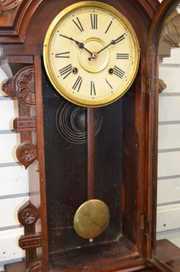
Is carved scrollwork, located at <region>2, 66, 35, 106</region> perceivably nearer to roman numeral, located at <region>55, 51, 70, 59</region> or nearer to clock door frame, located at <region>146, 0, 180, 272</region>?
roman numeral, located at <region>55, 51, 70, 59</region>

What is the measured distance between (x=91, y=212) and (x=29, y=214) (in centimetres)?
19

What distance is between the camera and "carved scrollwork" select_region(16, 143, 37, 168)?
90 cm

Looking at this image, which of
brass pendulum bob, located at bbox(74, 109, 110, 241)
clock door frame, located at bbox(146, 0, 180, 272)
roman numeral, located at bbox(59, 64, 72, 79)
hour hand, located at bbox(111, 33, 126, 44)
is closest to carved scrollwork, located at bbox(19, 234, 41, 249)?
brass pendulum bob, located at bbox(74, 109, 110, 241)

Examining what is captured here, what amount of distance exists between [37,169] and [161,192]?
46 cm

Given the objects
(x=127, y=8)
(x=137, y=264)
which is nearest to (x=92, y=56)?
(x=127, y=8)

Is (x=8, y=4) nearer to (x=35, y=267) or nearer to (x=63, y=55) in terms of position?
(x=63, y=55)

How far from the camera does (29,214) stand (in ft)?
3.22

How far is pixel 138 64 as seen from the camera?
969 mm

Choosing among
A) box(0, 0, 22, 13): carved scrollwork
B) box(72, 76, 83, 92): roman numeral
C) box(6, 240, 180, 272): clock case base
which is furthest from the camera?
box(6, 240, 180, 272): clock case base

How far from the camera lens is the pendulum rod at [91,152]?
1.01m

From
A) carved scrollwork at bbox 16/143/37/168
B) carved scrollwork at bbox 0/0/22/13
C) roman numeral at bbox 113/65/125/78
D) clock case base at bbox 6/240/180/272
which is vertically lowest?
clock case base at bbox 6/240/180/272

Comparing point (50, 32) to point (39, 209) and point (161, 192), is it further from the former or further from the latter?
point (161, 192)

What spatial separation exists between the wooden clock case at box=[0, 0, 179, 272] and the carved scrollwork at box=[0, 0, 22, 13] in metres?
0.05

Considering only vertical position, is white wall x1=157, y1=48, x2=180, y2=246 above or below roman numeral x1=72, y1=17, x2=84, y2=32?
below
